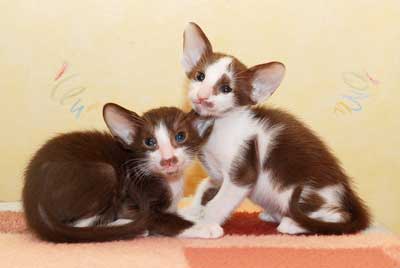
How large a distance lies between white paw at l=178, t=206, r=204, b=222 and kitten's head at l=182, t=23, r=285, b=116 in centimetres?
32

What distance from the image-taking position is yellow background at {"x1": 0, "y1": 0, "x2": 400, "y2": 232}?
7.27ft

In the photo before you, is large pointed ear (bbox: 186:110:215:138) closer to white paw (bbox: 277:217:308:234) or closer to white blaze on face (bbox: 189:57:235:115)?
white blaze on face (bbox: 189:57:235:115)

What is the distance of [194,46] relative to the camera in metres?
1.80

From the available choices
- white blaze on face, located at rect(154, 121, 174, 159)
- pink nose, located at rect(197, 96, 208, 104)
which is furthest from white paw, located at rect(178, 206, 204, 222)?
pink nose, located at rect(197, 96, 208, 104)

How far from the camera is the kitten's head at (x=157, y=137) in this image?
5.26ft

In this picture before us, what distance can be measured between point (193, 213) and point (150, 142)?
0.33 m

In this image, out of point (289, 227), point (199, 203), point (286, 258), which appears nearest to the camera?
point (286, 258)

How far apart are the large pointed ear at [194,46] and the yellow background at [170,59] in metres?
0.45

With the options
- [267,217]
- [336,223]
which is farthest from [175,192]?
[336,223]

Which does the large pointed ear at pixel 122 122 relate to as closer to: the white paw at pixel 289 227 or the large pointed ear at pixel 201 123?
the large pointed ear at pixel 201 123

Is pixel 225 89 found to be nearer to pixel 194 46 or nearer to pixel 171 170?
pixel 194 46

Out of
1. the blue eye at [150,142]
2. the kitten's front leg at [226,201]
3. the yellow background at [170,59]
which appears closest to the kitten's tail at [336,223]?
the kitten's front leg at [226,201]

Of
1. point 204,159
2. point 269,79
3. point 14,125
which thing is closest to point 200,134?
point 204,159

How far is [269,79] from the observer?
173 centimetres
